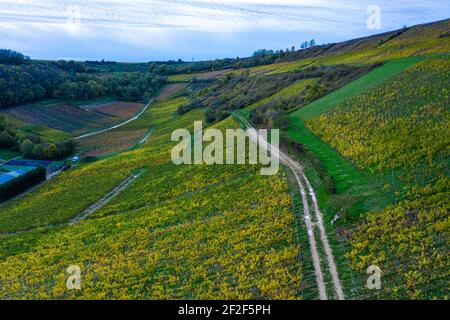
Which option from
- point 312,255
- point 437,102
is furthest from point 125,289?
point 437,102

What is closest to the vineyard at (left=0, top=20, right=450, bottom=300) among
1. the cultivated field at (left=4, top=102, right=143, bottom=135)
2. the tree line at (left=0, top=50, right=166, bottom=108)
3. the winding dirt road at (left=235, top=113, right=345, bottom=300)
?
the winding dirt road at (left=235, top=113, right=345, bottom=300)

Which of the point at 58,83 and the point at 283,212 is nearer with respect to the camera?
the point at 283,212

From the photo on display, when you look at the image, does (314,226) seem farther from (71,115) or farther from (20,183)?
(71,115)

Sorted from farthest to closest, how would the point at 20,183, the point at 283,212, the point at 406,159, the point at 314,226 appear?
the point at 20,183 → the point at 406,159 → the point at 283,212 → the point at 314,226

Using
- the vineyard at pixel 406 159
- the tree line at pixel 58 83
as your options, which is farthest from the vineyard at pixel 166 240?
the tree line at pixel 58 83

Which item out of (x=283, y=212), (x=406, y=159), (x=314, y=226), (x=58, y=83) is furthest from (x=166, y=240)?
(x=58, y=83)

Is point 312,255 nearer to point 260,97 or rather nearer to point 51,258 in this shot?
point 51,258

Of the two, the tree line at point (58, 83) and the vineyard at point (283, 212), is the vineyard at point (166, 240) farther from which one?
the tree line at point (58, 83)

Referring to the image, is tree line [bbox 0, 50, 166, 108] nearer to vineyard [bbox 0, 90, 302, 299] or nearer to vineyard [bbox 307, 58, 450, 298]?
vineyard [bbox 0, 90, 302, 299]
